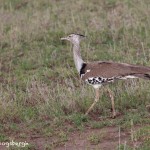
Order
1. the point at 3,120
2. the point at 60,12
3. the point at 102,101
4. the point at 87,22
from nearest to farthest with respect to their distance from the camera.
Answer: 1. the point at 3,120
2. the point at 102,101
3. the point at 87,22
4. the point at 60,12

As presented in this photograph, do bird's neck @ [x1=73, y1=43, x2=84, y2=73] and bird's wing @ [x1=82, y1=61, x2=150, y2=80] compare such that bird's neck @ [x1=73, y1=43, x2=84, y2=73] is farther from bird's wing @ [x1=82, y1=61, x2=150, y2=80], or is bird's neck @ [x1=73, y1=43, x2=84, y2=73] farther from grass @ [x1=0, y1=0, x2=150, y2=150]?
grass @ [x1=0, y1=0, x2=150, y2=150]

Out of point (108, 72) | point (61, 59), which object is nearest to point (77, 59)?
point (108, 72)

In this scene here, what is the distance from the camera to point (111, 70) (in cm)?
618

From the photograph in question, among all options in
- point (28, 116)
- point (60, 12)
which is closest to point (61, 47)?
point (60, 12)

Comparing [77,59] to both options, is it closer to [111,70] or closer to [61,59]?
[111,70]

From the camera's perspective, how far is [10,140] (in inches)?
225

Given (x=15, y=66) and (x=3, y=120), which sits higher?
(x=15, y=66)

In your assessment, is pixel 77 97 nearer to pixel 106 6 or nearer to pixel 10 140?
pixel 10 140

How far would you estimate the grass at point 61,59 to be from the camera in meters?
6.23

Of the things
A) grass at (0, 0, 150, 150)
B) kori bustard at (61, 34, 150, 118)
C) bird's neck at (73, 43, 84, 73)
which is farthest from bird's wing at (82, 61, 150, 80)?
grass at (0, 0, 150, 150)

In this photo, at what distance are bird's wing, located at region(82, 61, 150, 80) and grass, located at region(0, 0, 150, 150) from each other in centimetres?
39

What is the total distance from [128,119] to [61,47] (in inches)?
160

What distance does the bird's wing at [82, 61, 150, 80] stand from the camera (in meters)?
5.99

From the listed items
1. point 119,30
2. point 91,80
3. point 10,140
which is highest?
point 119,30
